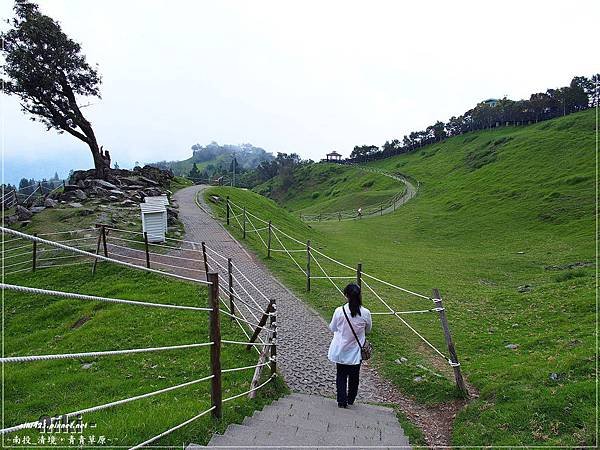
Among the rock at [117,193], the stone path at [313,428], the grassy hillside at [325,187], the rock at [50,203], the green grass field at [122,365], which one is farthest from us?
the grassy hillside at [325,187]

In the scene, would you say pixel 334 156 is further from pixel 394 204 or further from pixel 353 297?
pixel 353 297

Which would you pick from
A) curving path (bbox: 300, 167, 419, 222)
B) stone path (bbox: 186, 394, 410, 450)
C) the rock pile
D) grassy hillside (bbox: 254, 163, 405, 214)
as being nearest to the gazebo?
grassy hillside (bbox: 254, 163, 405, 214)

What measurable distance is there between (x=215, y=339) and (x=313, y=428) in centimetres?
169

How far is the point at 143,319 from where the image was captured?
10.2 meters

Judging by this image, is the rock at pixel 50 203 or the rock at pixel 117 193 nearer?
the rock at pixel 50 203

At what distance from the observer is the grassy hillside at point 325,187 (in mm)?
66700

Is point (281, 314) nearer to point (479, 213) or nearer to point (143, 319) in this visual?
point (143, 319)

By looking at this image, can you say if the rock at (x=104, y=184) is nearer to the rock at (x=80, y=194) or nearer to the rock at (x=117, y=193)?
the rock at (x=117, y=193)

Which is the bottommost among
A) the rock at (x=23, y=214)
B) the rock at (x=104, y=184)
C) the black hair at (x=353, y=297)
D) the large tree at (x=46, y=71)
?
the black hair at (x=353, y=297)

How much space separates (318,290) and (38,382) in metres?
8.63

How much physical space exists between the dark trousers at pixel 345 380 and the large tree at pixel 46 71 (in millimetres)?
27406

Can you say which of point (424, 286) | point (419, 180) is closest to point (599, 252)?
point (424, 286)

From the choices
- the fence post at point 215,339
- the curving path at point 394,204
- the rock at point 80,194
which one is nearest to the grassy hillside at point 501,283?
the curving path at point 394,204

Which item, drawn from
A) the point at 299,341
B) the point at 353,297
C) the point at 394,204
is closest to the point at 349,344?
the point at 353,297
